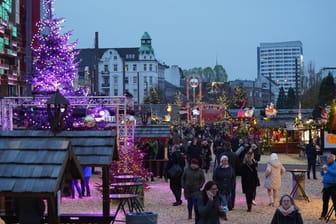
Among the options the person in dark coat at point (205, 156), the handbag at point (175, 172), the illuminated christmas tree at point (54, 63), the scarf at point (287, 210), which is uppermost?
the illuminated christmas tree at point (54, 63)

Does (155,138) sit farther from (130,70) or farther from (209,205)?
(130,70)

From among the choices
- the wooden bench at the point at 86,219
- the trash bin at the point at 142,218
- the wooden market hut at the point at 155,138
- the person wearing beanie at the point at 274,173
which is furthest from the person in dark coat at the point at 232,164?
the wooden market hut at the point at 155,138

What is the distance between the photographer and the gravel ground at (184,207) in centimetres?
1392

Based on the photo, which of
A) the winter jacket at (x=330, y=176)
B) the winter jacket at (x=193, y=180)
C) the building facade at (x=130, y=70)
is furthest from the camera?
the building facade at (x=130, y=70)

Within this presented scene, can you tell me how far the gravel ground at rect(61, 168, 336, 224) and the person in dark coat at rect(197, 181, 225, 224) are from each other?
4834 millimetres

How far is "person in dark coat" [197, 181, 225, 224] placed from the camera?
338 inches

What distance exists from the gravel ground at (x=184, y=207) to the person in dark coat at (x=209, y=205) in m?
4.83

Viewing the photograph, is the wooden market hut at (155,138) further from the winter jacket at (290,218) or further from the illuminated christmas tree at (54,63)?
the winter jacket at (290,218)

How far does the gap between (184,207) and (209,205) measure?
23.6ft

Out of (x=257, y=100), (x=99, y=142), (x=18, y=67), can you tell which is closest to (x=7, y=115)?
(x=99, y=142)

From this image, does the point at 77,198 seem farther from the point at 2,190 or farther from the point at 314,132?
the point at 314,132

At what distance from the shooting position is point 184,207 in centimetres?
1571

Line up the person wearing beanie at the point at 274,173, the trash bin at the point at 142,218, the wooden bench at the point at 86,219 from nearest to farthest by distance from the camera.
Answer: the trash bin at the point at 142,218
the wooden bench at the point at 86,219
the person wearing beanie at the point at 274,173

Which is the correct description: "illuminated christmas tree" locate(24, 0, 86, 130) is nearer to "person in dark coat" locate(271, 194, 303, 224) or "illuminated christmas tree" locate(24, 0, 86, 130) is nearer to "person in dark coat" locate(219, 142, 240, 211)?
"person in dark coat" locate(219, 142, 240, 211)
